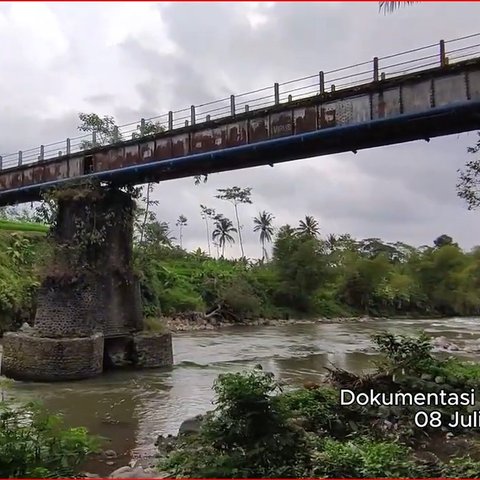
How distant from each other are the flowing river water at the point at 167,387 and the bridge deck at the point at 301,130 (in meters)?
7.11

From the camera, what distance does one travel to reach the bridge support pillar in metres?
17.9

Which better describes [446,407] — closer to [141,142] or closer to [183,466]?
[183,466]

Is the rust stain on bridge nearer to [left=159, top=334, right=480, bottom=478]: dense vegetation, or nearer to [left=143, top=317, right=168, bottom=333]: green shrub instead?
[left=143, top=317, right=168, bottom=333]: green shrub

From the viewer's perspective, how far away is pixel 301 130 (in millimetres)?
16578

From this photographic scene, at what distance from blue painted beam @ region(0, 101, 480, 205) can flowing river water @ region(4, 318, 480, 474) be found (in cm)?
698

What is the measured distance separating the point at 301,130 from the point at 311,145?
0.56 meters

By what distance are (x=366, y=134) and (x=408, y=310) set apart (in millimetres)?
57662

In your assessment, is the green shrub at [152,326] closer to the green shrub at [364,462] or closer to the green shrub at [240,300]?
the green shrub at [364,462]

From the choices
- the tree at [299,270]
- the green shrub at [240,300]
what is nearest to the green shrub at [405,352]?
the green shrub at [240,300]

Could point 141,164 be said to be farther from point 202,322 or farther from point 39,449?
point 202,322

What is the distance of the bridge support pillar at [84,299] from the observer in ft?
58.8

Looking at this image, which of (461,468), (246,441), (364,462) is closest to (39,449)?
(246,441)

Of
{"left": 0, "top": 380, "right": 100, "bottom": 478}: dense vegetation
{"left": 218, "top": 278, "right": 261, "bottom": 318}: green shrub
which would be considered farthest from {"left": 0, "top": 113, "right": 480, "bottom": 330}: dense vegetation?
{"left": 0, "top": 380, "right": 100, "bottom": 478}: dense vegetation

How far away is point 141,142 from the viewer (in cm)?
2067
